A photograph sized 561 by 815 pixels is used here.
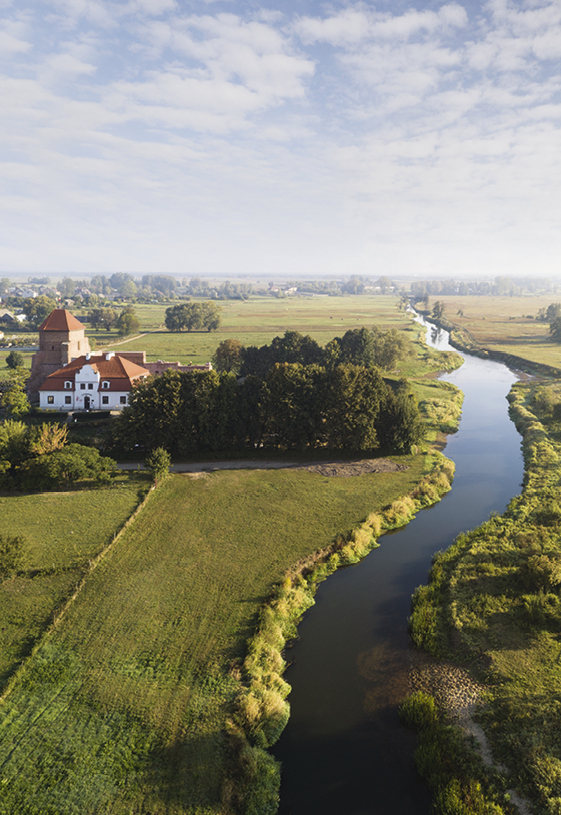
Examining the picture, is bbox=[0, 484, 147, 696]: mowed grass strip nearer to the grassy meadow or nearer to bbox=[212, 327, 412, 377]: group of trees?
the grassy meadow

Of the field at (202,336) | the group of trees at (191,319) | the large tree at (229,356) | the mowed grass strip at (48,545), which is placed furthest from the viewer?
the group of trees at (191,319)

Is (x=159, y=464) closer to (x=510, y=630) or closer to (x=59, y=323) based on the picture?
(x=510, y=630)

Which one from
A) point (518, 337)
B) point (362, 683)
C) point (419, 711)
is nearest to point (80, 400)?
point (362, 683)

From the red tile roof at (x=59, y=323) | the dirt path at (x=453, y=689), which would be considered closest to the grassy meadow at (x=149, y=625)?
the dirt path at (x=453, y=689)

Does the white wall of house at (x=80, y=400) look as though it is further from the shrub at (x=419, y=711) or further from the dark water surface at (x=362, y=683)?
the shrub at (x=419, y=711)

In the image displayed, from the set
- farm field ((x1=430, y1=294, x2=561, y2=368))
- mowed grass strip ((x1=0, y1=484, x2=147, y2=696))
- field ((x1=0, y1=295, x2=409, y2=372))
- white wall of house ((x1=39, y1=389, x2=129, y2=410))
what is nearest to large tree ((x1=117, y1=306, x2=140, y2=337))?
field ((x1=0, y1=295, x2=409, y2=372))

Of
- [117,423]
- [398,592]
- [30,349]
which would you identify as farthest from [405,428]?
[30,349]
